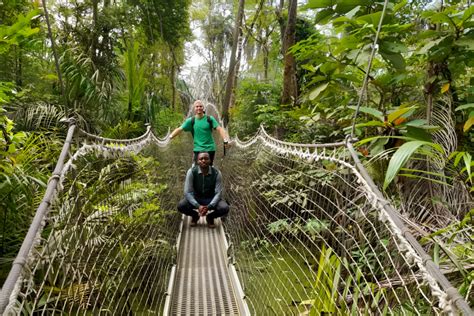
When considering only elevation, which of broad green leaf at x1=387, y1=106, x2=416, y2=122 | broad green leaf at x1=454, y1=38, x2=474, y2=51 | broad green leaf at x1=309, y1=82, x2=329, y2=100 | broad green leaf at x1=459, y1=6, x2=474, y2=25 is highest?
broad green leaf at x1=459, y1=6, x2=474, y2=25

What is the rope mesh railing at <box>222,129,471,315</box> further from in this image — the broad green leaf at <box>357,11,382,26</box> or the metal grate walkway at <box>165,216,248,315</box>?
the broad green leaf at <box>357,11,382,26</box>

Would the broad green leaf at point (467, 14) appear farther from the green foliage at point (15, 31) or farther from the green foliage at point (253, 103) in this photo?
the green foliage at point (253, 103)

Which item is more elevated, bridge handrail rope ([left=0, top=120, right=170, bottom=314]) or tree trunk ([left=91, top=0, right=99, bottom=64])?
tree trunk ([left=91, top=0, right=99, bottom=64])

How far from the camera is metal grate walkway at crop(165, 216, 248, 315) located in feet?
5.42

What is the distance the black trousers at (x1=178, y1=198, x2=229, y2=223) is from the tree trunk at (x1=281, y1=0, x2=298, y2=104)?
5.21 feet

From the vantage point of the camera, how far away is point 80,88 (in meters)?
3.23

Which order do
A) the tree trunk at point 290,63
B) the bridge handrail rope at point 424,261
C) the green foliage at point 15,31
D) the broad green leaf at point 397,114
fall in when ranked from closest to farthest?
the bridge handrail rope at point 424,261, the green foliage at point 15,31, the broad green leaf at point 397,114, the tree trunk at point 290,63

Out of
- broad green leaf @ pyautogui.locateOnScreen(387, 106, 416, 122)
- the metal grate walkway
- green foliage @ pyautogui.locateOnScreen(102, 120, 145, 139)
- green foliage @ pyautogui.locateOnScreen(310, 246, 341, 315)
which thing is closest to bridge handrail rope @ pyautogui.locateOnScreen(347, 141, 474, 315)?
green foliage @ pyautogui.locateOnScreen(310, 246, 341, 315)

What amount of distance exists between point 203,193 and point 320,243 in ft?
3.23

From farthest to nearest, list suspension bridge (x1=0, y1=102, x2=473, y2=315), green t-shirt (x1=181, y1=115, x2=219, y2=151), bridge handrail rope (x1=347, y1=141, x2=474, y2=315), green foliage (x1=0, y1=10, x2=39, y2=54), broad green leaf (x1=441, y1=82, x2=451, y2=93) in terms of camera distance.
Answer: green t-shirt (x1=181, y1=115, x2=219, y2=151) < broad green leaf (x1=441, y1=82, x2=451, y2=93) < green foliage (x1=0, y1=10, x2=39, y2=54) < suspension bridge (x1=0, y1=102, x2=473, y2=315) < bridge handrail rope (x1=347, y1=141, x2=474, y2=315)

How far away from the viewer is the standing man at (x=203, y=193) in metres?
2.52

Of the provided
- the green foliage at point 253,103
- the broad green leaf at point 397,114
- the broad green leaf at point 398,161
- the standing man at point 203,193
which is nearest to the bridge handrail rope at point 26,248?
the broad green leaf at point 398,161

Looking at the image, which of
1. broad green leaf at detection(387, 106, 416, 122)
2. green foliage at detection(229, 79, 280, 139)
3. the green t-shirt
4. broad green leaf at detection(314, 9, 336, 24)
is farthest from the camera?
green foliage at detection(229, 79, 280, 139)

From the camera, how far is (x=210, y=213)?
2631mm
